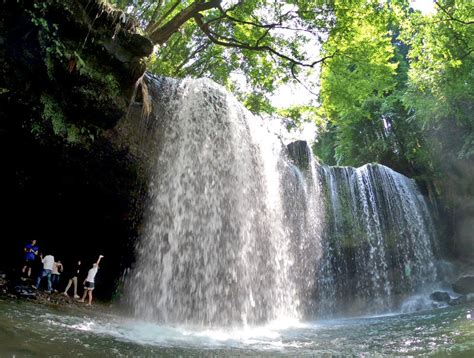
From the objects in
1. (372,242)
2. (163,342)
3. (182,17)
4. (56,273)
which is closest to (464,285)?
(372,242)

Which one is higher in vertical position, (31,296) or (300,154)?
(300,154)

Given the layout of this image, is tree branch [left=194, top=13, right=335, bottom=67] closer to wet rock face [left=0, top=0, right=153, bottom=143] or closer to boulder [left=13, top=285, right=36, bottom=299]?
wet rock face [left=0, top=0, right=153, bottom=143]

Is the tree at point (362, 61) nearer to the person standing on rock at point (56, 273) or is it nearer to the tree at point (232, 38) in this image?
the tree at point (232, 38)

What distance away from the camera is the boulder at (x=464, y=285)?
15.5 meters

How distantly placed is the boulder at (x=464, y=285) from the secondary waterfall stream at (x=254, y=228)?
1.34 metres

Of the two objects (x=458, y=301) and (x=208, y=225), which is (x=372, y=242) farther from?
(x=208, y=225)

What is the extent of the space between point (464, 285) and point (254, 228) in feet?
31.2

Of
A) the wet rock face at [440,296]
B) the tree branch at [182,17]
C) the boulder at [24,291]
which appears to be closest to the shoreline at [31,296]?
the boulder at [24,291]

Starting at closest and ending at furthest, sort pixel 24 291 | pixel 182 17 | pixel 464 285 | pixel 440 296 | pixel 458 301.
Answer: pixel 24 291 < pixel 182 17 < pixel 458 301 < pixel 440 296 < pixel 464 285

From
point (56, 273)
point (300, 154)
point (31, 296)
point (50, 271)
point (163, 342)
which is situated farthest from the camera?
point (300, 154)

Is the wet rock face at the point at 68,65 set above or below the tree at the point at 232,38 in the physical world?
below

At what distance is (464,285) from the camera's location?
15711 mm

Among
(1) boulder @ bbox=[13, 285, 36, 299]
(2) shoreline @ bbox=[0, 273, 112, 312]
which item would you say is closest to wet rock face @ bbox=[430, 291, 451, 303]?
(2) shoreline @ bbox=[0, 273, 112, 312]

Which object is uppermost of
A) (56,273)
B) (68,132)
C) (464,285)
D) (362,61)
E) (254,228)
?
(362,61)
